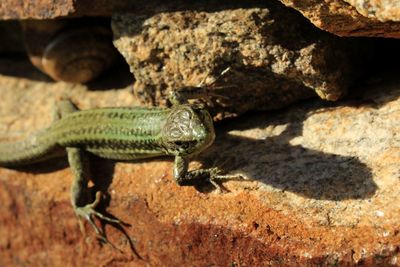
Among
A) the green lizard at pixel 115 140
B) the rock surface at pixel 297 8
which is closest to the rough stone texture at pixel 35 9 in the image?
the rock surface at pixel 297 8

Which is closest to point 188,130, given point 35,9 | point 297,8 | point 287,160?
point 287,160

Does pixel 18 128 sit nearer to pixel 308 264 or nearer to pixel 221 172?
pixel 221 172

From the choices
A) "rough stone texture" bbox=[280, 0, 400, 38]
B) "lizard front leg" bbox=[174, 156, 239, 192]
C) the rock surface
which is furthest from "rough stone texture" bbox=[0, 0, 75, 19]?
"rough stone texture" bbox=[280, 0, 400, 38]

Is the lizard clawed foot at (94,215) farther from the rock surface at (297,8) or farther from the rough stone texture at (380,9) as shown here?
the rough stone texture at (380,9)

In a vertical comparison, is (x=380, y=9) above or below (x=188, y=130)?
above

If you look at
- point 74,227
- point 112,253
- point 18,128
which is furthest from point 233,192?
point 18,128

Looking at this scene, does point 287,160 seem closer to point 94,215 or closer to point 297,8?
point 297,8
